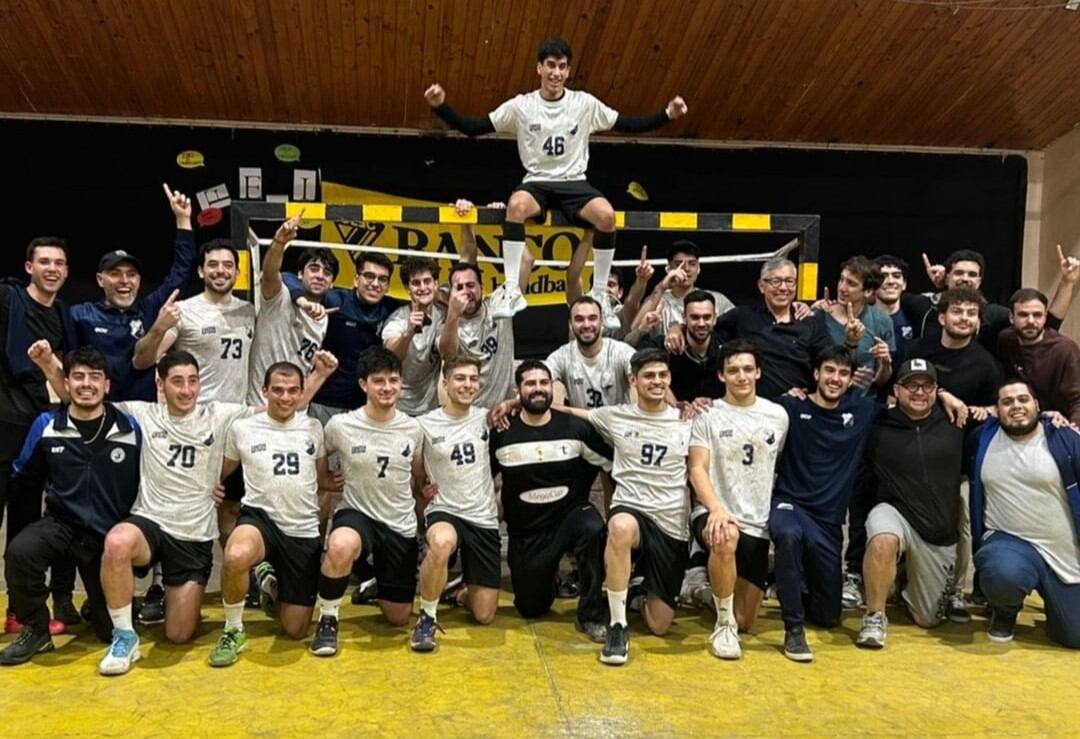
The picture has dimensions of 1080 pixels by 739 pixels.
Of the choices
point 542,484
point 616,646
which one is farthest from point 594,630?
point 542,484

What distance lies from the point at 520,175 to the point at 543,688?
566 centimetres

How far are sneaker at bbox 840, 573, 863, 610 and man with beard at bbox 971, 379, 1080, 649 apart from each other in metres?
0.66

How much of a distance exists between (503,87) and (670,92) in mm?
1527

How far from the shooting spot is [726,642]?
4.09 metres

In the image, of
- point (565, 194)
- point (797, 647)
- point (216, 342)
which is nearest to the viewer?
point (797, 647)

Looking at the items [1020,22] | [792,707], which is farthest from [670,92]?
[792,707]

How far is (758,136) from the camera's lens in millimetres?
8625

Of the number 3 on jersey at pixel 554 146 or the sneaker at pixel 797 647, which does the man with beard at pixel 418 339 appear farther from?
the sneaker at pixel 797 647

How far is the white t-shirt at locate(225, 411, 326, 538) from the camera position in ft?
13.9

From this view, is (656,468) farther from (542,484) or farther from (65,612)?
(65,612)

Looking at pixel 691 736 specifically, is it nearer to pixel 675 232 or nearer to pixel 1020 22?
pixel 675 232

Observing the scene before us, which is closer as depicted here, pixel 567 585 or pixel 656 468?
pixel 656 468

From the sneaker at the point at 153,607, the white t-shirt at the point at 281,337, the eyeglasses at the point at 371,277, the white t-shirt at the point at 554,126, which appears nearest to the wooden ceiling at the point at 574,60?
the white t-shirt at the point at 554,126

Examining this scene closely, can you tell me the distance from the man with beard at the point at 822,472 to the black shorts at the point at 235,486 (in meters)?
2.80
